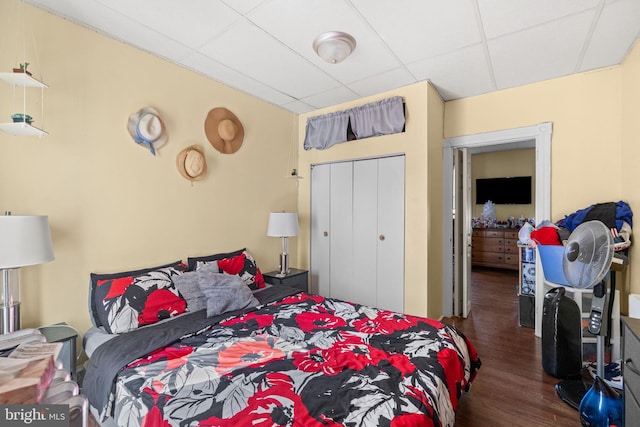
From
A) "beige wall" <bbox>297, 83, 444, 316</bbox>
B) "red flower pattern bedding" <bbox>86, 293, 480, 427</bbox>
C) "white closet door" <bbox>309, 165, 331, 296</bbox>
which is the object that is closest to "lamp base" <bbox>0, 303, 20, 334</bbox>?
"red flower pattern bedding" <bbox>86, 293, 480, 427</bbox>

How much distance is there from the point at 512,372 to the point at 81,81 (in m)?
4.00

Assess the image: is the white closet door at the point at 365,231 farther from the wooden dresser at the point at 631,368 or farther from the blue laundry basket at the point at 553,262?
the wooden dresser at the point at 631,368

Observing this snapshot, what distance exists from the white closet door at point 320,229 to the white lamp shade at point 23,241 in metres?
2.69

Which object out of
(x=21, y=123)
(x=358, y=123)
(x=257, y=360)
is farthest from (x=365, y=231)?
(x=21, y=123)

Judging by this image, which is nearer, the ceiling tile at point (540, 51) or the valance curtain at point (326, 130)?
the ceiling tile at point (540, 51)

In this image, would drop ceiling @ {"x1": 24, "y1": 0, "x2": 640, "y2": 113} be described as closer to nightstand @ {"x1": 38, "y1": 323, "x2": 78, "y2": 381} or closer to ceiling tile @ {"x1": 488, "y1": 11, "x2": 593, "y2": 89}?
ceiling tile @ {"x1": 488, "y1": 11, "x2": 593, "y2": 89}

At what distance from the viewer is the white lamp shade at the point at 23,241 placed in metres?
1.47

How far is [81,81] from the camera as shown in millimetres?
2047

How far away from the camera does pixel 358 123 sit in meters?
3.41

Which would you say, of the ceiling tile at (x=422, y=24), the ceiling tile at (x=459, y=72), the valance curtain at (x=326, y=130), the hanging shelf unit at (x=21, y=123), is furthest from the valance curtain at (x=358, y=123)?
the hanging shelf unit at (x=21, y=123)

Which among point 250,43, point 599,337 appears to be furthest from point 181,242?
point 599,337

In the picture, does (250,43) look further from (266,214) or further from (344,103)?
(266,214)

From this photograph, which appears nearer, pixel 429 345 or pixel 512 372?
pixel 429 345

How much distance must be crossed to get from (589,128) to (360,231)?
7.97ft
